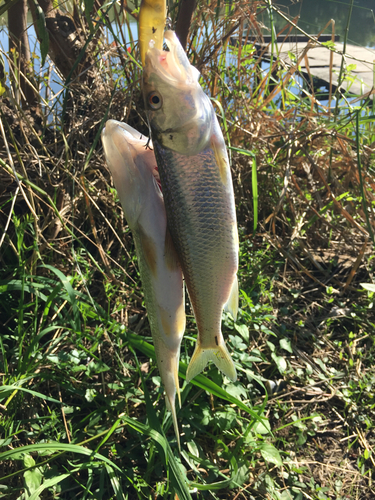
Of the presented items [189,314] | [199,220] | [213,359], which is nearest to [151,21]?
[199,220]

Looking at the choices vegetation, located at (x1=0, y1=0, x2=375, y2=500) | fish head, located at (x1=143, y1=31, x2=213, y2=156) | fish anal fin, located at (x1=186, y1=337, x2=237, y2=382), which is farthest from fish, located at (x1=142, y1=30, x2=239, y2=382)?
vegetation, located at (x1=0, y1=0, x2=375, y2=500)

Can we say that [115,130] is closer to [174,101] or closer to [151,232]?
[174,101]

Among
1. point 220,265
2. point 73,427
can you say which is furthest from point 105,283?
point 220,265

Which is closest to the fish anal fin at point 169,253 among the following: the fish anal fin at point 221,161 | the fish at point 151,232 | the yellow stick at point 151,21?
the fish at point 151,232

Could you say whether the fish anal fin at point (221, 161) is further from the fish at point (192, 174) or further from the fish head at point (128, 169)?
the fish head at point (128, 169)

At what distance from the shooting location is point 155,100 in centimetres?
90

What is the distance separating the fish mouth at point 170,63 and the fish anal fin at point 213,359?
2.42 feet

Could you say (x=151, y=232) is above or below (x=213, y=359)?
above

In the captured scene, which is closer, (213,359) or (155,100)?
(155,100)

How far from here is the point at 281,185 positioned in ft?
9.67

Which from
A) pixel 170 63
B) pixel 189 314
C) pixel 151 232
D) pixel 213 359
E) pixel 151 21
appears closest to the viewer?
pixel 151 21

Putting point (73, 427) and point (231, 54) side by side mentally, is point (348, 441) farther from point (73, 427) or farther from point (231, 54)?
point (231, 54)

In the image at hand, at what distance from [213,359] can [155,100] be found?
0.77 m

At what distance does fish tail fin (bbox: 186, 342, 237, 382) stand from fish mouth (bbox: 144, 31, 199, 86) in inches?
29.1
